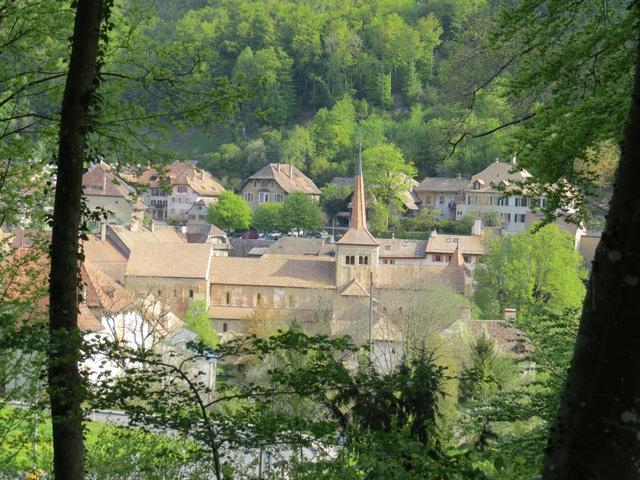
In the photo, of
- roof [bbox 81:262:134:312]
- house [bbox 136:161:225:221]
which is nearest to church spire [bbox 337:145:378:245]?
roof [bbox 81:262:134:312]

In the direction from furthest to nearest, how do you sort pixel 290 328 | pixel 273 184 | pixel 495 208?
pixel 273 184 → pixel 495 208 → pixel 290 328

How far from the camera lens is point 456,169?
3349 inches

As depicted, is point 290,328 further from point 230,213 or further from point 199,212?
point 199,212

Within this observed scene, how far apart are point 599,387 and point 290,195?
241 ft

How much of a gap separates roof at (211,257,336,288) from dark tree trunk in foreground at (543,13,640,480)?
51.7 meters

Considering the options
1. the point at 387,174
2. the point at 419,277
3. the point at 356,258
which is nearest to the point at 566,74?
the point at 419,277

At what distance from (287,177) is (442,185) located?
13.9m

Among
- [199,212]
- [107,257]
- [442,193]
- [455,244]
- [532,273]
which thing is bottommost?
[532,273]

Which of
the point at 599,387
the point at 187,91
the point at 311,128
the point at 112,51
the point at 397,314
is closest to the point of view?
the point at 599,387

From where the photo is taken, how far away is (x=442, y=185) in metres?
80.9

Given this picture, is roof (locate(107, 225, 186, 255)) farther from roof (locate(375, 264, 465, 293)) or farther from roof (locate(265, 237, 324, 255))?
roof (locate(375, 264, 465, 293))

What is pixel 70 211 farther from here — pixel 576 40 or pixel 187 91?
pixel 576 40

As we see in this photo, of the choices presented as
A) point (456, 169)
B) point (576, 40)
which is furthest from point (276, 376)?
point (456, 169)

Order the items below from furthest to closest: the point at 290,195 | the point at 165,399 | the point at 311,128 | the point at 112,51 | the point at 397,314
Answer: the point at 311,128
the point at 290,195
the point at 397,314
the point at 112,51
the point at 165,399
